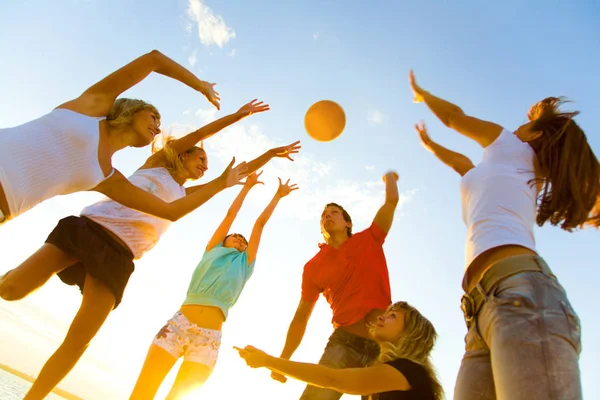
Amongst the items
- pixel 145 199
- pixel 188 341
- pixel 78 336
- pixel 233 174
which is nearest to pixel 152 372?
pixel 188 341

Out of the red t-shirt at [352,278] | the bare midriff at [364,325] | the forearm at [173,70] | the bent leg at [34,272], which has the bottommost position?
the bent leg at [34,272]

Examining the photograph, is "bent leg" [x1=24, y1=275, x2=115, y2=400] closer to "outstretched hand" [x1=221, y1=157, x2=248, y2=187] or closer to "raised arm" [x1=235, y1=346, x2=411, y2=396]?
"outstretched hand" [x1=221, y1=157, x2=248, y2=187]

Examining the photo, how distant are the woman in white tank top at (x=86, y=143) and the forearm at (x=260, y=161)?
76.9 inches

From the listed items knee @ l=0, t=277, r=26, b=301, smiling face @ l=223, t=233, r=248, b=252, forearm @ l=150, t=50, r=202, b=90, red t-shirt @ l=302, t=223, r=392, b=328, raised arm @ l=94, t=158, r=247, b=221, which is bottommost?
knee @ l=0, t=277, r=26, b=301

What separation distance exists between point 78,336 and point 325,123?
445 cm

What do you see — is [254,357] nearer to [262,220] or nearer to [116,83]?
[116,83]

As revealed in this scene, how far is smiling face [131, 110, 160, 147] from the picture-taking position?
405cm

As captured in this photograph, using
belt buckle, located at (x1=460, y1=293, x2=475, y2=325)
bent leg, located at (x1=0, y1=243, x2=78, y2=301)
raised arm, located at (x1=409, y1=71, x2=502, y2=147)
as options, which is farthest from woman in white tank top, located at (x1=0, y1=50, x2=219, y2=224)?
belt buckle, located at (x1=460, y1=293, x2=475, y2=325)

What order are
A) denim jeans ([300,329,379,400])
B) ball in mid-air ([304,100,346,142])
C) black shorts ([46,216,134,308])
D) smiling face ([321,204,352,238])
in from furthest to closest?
ball in mid-air ([304,100,346,142]) < smiling face ([321,204,352,238]) < denim jeans ([300,329,379,400]) < black shorts ([46,216,134,308])

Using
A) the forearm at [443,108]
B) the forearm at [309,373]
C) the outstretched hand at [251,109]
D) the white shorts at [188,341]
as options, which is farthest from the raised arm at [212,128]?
the forearm at [309,373]

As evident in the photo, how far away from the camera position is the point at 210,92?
468 centimetres

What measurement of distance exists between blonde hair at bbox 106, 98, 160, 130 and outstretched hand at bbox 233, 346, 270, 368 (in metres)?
2.10

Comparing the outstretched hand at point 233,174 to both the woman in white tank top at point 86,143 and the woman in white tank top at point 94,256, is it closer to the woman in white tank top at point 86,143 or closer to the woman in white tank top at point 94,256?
the woman in white tank top at point 94,256

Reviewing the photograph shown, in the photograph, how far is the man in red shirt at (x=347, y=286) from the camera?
4.79 m
